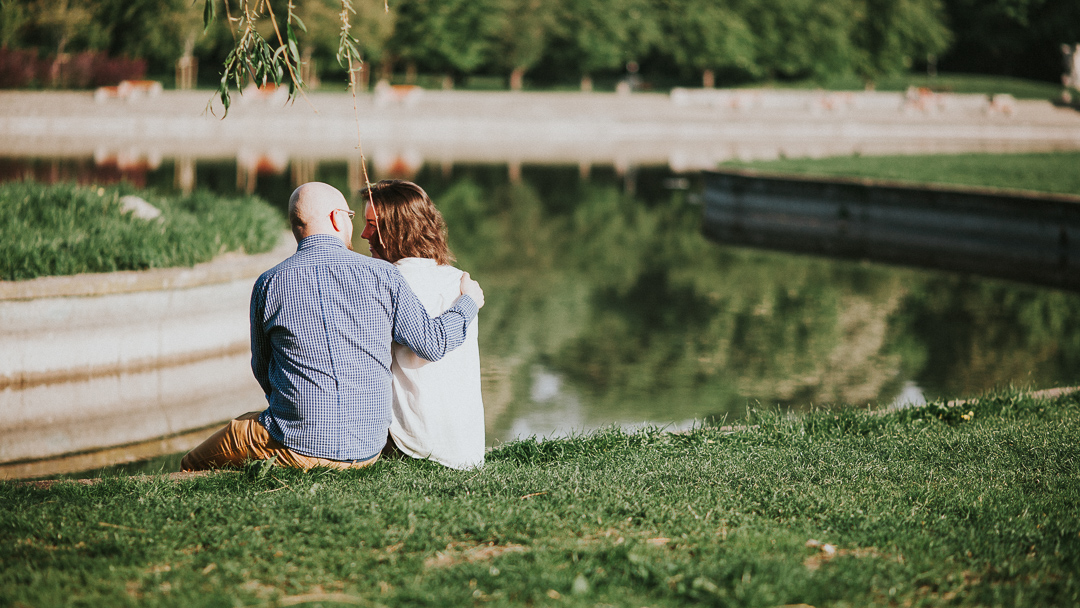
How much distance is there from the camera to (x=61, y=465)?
8281 millimetres

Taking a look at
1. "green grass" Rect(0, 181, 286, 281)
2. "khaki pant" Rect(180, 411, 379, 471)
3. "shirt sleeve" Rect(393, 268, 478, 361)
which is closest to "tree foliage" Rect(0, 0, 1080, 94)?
"green grass" Rect(0, 181, 286, 281)

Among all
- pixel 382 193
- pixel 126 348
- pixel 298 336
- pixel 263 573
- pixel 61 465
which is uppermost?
pixel 382 193

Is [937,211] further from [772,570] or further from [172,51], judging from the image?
[172,51]

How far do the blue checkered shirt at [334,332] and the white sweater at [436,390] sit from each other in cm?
19

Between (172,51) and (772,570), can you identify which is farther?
(172,51)

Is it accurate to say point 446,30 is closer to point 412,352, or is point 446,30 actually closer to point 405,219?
point 405,219

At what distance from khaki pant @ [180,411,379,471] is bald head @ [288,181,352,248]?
938mm

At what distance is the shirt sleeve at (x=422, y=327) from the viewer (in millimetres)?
4508

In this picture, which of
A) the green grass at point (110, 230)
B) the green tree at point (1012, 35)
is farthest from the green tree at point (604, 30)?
the green grass at point (110, 230)

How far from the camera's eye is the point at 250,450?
189 inches

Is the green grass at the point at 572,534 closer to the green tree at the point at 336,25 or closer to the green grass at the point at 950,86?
the green tree at the point at 336,25

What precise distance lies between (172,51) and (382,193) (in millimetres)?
62760

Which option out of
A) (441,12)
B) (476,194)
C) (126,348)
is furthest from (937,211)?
(441,12)

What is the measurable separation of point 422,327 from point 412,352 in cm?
25
